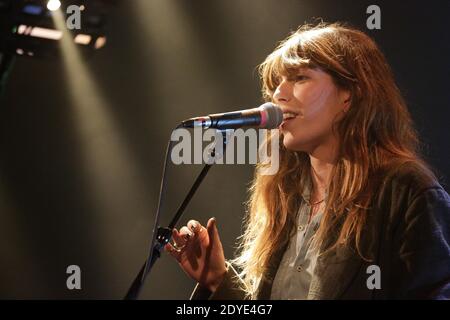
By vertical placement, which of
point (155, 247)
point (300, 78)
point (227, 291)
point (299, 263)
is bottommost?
point (227, 291)

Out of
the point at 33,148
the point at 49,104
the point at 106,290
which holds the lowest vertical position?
the point at 106,290

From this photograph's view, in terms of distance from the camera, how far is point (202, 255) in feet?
7.13

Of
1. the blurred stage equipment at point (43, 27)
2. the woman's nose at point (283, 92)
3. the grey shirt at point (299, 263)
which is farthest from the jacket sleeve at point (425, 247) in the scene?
the blurred stage equipment at point (43, 27)

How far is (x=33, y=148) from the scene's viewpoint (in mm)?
4012

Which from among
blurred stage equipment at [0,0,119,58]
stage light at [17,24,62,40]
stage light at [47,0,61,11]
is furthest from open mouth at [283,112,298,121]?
stage light at [17,24,62,40]

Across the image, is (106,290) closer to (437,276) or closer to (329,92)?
(329,92)

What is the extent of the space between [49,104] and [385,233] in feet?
9.39

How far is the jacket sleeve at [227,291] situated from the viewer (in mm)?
2133

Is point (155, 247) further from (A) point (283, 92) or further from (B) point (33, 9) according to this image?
(B) point (33, 9)

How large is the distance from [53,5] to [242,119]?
209 cm

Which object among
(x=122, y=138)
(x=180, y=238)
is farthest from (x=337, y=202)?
(x=122, y=138)

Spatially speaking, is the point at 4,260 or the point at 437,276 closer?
the point at 437,276

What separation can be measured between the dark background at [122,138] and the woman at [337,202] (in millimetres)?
1077
